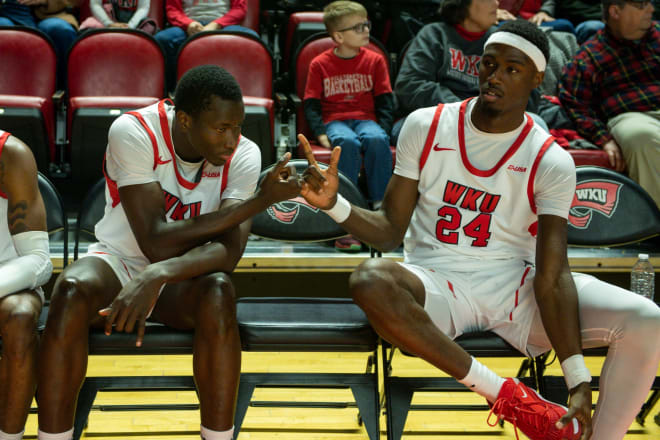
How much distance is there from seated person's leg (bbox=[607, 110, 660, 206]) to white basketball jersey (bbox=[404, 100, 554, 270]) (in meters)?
1.57

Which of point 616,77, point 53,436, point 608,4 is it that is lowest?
point 53,436

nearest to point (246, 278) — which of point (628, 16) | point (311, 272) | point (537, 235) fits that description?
point (311, 272)

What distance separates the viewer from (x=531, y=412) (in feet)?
7.18

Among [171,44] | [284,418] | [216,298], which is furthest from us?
[171,44]

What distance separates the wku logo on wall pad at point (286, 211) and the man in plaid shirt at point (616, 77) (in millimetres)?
2013

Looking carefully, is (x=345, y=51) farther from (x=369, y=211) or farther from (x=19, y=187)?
(x=19, y=187)

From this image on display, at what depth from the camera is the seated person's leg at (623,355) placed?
224 cm

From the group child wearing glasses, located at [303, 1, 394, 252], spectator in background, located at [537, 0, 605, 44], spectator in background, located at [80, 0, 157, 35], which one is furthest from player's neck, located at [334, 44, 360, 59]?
spectator in background, located at [537, 0, 605, 44]

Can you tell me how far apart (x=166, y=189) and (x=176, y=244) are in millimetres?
257

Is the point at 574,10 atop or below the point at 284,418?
atop

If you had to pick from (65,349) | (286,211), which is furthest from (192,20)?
(65,349)

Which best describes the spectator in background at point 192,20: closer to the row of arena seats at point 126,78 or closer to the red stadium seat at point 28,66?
the row of arena seats at point 126,78

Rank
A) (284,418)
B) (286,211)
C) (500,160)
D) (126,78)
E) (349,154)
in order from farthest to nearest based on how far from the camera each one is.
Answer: (126,78) → (349,154) → (286,211) → (284,418) → (500,160)

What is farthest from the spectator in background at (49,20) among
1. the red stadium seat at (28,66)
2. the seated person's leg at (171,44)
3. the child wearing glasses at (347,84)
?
the child wearing glasses at (347,84)
